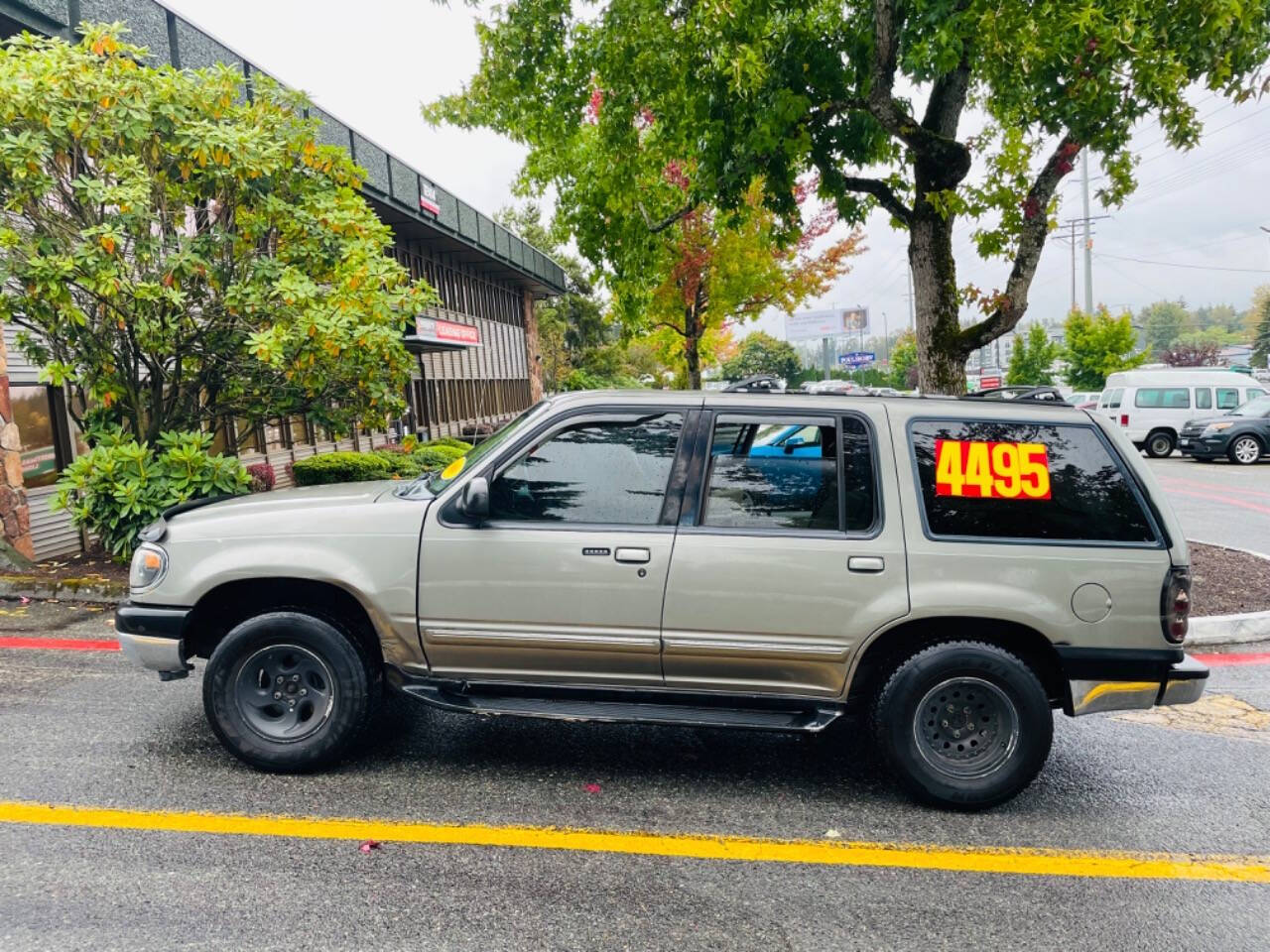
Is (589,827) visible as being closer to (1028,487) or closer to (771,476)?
(771,476)

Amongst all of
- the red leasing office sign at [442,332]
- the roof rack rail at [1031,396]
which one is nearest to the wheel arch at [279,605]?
the roof rack rail at [1031,396]

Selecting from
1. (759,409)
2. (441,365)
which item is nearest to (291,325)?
(759,409)

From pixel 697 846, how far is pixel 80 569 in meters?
7.42

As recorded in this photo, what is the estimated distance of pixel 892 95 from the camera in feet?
25.8

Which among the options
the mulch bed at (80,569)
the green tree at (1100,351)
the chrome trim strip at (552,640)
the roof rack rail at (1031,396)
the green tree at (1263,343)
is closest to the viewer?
the chrome trim strip at (552,640)

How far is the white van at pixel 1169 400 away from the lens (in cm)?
2228

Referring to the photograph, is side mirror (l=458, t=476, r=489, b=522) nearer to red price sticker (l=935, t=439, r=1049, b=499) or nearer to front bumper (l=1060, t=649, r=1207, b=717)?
red price sticker (l=935, t=439, r=1049, b=499)

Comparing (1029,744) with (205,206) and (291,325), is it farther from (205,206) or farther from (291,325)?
(205,206)

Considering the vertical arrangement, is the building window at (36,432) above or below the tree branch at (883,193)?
below

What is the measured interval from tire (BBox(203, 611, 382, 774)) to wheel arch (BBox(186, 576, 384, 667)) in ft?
0.29

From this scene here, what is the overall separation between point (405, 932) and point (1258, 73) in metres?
8.53

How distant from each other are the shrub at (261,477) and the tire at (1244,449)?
20.5m

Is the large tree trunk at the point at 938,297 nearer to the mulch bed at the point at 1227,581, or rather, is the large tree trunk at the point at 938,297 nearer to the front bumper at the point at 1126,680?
the mulch bed at the point at 1227,581

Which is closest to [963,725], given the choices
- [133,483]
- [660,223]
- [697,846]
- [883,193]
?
[697,846]
